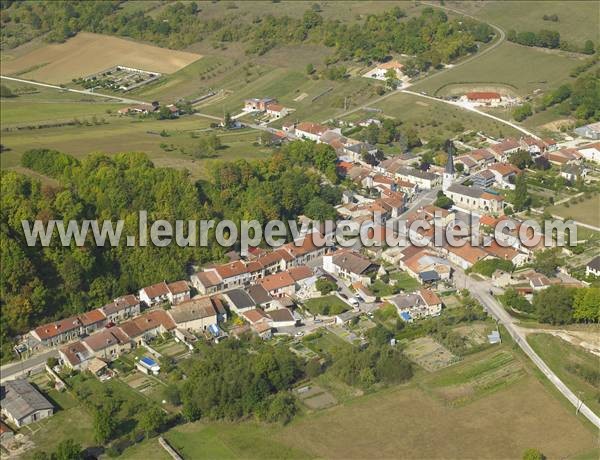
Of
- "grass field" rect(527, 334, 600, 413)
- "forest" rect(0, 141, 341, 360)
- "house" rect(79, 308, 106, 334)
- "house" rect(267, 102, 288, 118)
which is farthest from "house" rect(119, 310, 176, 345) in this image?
"house" rect(267, 102, 288, 118)

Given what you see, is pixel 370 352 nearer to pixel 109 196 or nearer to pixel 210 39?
pixel 109 196

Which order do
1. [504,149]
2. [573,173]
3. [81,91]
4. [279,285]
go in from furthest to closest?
[81,91] → [504,149] → [573,173] → [279,285]

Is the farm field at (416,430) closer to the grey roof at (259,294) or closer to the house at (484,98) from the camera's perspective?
the grey roof at (259,294)

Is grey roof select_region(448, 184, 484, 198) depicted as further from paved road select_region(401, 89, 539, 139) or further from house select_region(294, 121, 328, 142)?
house select_region(294, 121, 328, 142)

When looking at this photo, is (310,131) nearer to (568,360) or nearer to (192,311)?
(192,311)

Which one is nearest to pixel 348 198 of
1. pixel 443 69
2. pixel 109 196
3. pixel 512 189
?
pixel 512 189

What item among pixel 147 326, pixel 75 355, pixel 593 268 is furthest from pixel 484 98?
pixel 75 355

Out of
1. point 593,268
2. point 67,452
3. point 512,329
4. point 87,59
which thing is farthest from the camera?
point 87,59

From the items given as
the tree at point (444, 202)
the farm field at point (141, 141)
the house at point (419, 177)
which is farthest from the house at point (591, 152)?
the farm field at point (141, 141)
